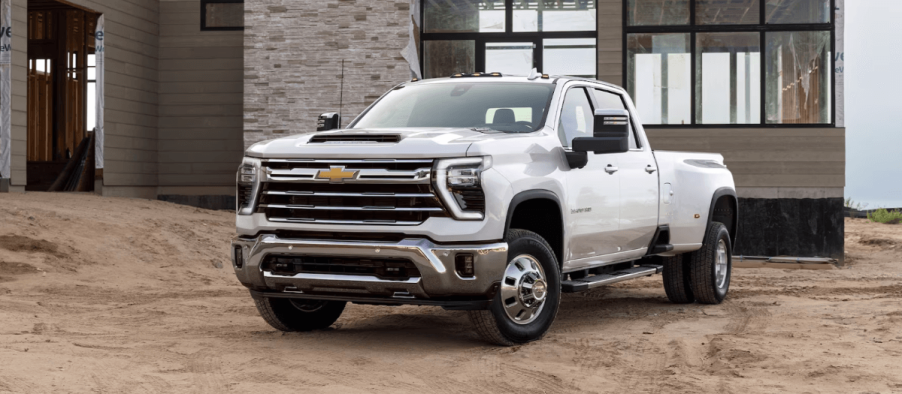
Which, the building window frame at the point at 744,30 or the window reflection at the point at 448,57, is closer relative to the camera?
the building window frame at the point at 744,30

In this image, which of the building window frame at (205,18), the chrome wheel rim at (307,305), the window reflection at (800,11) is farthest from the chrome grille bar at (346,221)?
the building window frame at (205,18)

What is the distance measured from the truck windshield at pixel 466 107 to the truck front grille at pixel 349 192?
50.0 inches

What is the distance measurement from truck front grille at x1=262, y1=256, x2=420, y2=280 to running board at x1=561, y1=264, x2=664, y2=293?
1.51m

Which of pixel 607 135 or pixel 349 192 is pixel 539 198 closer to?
pixel 607 135

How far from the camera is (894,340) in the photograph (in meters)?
7.12

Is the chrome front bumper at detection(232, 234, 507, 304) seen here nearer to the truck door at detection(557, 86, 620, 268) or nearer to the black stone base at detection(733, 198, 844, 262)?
the truck door at detection(557, 86, 620, 268)

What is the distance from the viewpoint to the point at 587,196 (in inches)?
291

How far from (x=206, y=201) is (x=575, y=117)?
13.2 meters

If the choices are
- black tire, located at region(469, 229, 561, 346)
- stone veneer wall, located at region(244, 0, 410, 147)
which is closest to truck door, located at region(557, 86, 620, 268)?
black tire, located at region(469, 229, 561, 346)

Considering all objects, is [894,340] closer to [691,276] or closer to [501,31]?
[691,276]

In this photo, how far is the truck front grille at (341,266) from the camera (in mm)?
6316

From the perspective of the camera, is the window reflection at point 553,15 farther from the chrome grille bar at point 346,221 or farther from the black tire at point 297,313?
the chrome grille bar at point 346,221

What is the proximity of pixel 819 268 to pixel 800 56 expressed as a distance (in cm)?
412

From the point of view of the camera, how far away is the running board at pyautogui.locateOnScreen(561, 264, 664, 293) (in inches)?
286
